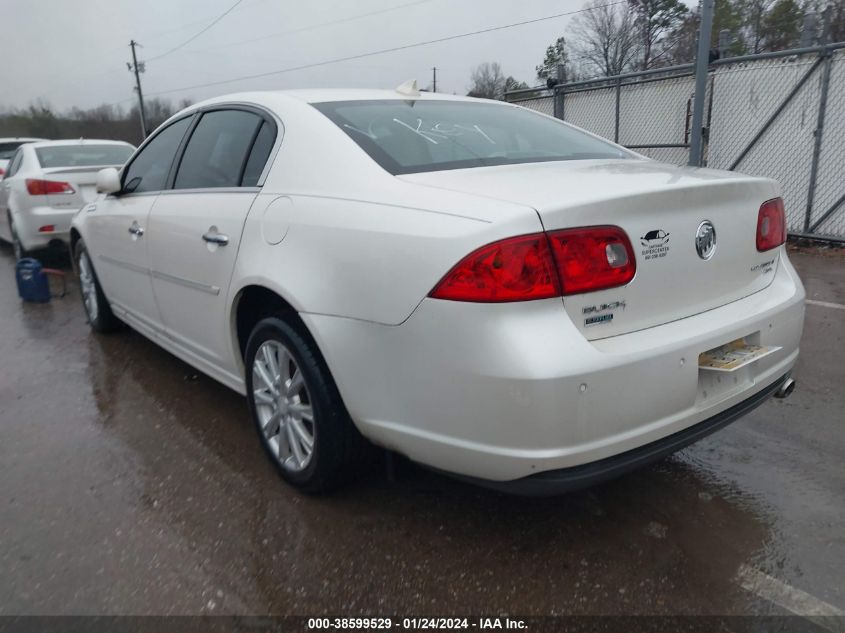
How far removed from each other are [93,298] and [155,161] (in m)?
1.60

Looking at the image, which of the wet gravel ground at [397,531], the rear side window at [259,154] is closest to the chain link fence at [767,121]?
the wet gravel ground at [397,531]

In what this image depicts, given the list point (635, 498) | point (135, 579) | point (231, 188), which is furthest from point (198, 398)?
point (635, 498)

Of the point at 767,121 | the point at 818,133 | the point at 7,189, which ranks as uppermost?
the point at 767,121

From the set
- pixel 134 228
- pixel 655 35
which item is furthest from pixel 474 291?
pixel 655 35

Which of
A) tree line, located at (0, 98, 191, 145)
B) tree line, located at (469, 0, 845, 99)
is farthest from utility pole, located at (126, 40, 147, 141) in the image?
tree line, located at (469, 0, 845, 99)

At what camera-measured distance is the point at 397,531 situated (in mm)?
2479

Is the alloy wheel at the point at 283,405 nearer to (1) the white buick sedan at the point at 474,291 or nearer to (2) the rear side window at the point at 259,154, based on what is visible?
(1) the white buick sedan at the point at 474,291

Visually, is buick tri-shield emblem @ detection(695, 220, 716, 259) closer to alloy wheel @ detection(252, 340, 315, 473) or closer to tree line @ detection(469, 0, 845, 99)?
alloy wheel @ detection(252, 340, 315, 473)

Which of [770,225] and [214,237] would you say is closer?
[770,225]

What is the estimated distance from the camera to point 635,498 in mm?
2646

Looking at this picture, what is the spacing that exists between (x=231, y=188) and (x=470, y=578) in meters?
1.92

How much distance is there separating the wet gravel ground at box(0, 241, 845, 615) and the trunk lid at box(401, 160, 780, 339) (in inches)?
32.4

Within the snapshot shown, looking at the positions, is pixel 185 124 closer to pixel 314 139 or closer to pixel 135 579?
pixel 314 139

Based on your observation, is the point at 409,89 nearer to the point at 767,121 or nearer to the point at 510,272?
the point at 510,272
